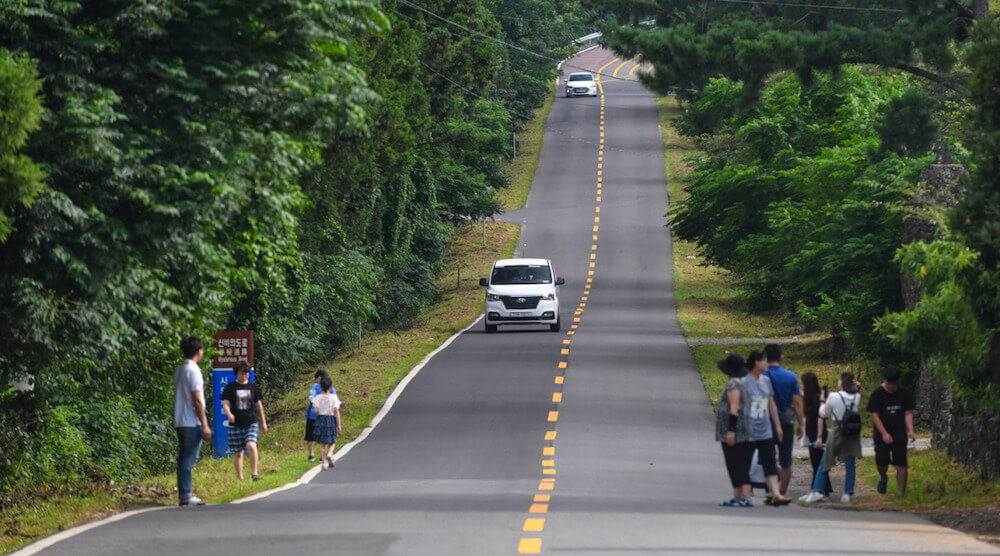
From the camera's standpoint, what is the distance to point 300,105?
12.8m

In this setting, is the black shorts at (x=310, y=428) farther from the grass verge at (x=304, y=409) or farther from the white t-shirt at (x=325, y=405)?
the grass verge at (x=304, y=409)

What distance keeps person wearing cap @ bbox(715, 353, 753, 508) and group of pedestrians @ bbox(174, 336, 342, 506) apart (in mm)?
5181

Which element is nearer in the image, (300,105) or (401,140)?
(300,105)

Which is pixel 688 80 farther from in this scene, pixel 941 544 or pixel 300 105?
pixel 941 544

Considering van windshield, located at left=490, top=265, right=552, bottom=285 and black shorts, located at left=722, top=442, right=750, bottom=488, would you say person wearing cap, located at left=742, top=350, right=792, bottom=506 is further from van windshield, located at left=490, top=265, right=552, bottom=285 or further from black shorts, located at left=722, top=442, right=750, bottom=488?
van windshield, located at left=490, top=265, right=552, bottom=285

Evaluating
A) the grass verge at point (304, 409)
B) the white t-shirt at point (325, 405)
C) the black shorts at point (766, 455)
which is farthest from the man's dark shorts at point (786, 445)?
the white t-shirt at point (325, 405)

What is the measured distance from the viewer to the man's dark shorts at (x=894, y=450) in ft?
49.9

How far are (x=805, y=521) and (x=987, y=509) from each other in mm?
2342

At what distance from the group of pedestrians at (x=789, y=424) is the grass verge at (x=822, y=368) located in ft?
1.81

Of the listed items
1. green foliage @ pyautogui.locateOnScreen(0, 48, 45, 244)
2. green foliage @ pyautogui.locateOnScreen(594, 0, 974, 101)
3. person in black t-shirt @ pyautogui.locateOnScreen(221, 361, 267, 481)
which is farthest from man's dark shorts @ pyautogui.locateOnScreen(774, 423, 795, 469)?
green foliage @ pyautogui.locateOnScreen(594, 0, 974, 101)

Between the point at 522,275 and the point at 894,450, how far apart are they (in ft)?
80.8

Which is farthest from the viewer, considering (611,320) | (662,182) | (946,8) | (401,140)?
(662,182)

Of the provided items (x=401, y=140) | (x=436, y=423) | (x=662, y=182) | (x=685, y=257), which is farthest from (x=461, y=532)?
(x=662, y=182)

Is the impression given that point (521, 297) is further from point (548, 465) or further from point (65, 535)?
point (65, 535)
